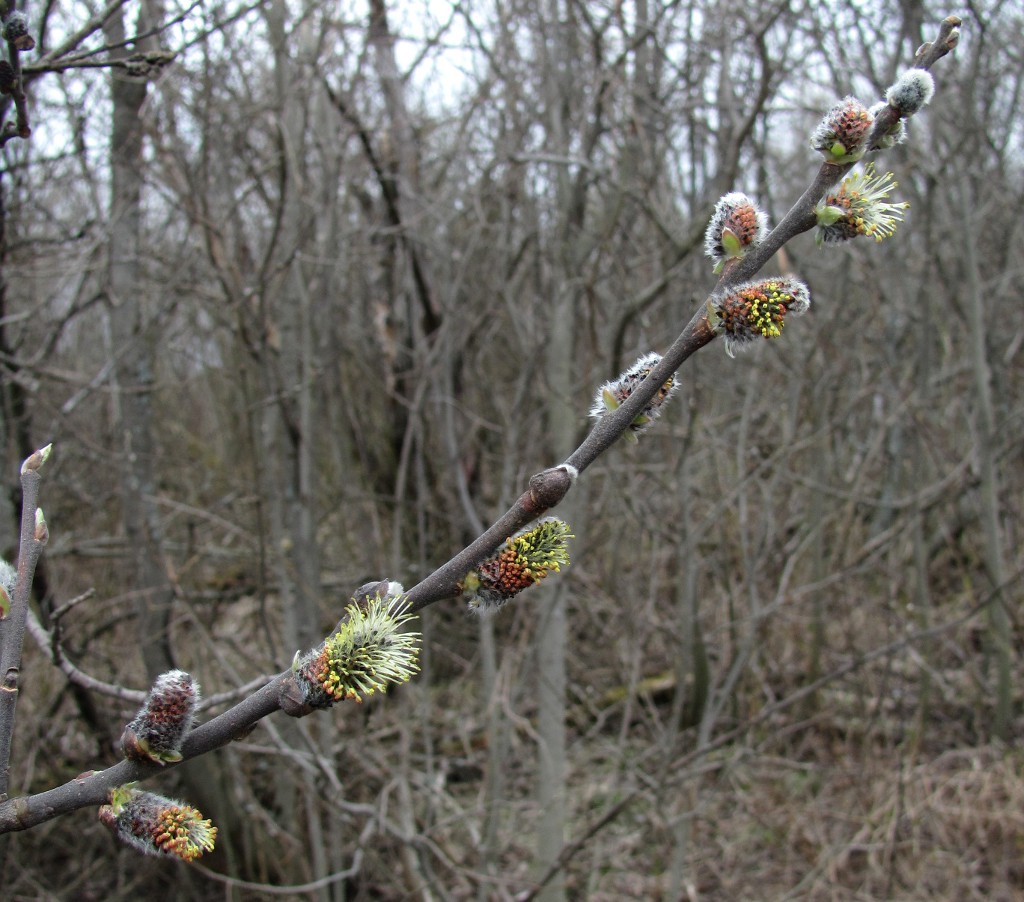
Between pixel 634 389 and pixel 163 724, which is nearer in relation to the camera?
pixel 163 724

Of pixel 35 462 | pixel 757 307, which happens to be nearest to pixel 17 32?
pixel 35 462

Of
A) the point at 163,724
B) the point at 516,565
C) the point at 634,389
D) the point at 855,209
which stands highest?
the point at 855,209

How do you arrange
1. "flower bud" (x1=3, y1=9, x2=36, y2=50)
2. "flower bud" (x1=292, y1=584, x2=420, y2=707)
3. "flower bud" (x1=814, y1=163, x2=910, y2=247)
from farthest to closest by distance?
"flower bud" (x1=3, y1=9, x2=36, y2=50) → "flower bud" (x1=814, y1=163, x2=910, y2=247) → "flower bud" (x1=292, y1=584, x2=420, y2=707)

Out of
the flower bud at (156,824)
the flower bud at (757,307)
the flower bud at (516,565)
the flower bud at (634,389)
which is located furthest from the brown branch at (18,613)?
the flower bud at (757,307)

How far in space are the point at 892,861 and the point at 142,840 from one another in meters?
5.46

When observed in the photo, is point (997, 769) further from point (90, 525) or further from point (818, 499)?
point (90, 525)

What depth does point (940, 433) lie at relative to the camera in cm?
756

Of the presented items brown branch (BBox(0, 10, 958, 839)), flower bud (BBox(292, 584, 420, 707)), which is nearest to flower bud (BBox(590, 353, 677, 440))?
brown branch (BBox(0, 10, 958, 839))

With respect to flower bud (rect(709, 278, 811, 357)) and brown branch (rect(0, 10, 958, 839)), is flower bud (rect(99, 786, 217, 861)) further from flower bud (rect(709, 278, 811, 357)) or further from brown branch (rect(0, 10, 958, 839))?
flower bud (rect(709, 278, 811, 357))

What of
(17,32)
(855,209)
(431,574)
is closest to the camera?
(431,574)

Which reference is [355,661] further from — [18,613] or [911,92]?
[911,92]

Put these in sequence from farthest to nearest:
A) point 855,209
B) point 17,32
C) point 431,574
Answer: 1. point 17,32
2. point 855,209
3. point 431,574

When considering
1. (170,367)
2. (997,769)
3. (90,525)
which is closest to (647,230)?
(997,769)

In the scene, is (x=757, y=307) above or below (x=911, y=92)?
below
